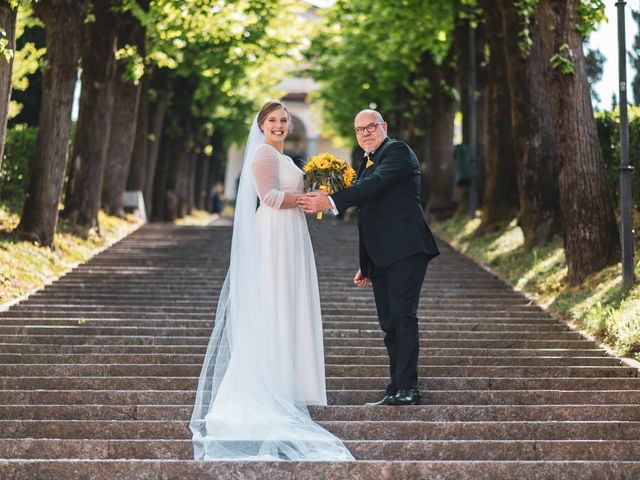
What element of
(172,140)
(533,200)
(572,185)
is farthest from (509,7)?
(172,140)

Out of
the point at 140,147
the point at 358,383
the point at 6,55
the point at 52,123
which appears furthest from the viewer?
the point at 140,147

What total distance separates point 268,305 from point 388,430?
54.4 inches

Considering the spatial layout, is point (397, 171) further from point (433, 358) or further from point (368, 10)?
point (368, 10)

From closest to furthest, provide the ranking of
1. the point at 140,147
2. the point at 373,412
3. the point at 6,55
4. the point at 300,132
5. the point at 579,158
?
the point at 373,412 → the point at 6,55 → the point at 579,158 → the point at 140,147 → the point at 300,132

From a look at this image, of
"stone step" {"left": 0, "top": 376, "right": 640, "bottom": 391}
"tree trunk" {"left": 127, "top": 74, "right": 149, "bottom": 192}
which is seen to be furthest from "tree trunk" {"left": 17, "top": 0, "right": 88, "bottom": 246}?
"tree trunk" {"left": 127, "top": 74, "right": 149, "bottom": 192}

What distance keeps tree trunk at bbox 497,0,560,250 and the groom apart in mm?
9488

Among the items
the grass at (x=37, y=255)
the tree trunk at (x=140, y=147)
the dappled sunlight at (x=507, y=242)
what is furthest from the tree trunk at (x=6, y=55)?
the tree trunk at (x=140, y=147)

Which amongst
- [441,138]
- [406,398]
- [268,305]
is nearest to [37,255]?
[268,305]

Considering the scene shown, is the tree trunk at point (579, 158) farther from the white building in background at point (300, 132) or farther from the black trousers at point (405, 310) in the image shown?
the white building in background at point (300, 132)

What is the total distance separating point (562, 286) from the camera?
1418 centimetres

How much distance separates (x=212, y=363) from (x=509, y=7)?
10.9 metres

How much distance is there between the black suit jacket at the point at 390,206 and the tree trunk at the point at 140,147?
18864 mm

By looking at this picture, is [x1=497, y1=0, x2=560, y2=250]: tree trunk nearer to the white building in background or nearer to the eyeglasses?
the eyeglasses

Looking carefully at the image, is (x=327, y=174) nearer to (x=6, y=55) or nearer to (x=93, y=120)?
(x=6, y=55)
